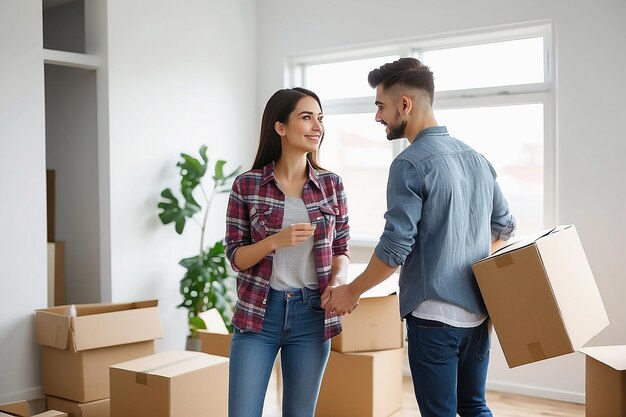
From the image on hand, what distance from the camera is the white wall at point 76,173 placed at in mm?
4535

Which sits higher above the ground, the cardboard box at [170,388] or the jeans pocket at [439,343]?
the jeans pocket at [439,343]

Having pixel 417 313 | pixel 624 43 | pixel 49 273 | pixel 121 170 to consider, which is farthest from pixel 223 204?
pixel 417 313

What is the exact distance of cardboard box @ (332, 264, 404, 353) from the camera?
329 cm

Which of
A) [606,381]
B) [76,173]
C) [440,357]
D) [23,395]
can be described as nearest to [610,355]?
[606,381]

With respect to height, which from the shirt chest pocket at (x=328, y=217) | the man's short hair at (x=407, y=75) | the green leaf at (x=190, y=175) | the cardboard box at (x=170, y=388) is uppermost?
the man's short hair at (x=407, y=75)

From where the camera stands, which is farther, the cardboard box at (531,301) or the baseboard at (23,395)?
the baseboard at (23,395)

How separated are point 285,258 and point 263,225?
122 millimetres

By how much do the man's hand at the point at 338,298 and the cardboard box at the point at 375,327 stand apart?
1.22 metres

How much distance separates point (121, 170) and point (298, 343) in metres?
2.50

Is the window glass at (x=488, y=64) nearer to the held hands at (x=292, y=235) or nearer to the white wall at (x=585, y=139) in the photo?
the white wall at (x=585, y=139)

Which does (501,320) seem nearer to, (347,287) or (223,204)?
(347,287)

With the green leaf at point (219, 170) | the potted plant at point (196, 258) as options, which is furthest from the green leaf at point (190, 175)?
the green leaf at point (219, 170)

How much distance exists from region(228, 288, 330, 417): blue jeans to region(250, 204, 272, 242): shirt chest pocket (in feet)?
0.60

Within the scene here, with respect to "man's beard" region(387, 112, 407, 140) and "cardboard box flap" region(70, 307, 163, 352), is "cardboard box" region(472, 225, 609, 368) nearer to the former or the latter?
"man's beard" region(387, 112, 407, 140)
